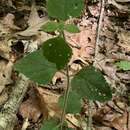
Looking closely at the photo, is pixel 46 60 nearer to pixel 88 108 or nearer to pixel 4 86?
pixel 88 108

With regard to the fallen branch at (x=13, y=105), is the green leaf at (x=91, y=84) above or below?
above

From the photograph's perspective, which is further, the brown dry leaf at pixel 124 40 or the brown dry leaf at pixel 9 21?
the brown dry leaf at pixel 124 40

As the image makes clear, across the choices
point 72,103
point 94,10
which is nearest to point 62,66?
point 72,103

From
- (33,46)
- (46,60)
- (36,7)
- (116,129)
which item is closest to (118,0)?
(36,7)

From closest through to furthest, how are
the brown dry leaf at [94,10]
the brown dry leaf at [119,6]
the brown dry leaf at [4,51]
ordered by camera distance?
the brown dry leaf at [4,51], the brown dry leaf at [94,10], the brown dry leaf at [119,6]

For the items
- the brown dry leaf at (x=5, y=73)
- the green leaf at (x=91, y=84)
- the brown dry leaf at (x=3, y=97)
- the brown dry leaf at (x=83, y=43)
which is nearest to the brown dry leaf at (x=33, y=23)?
the brown dry leaf at (x=83, y=43)

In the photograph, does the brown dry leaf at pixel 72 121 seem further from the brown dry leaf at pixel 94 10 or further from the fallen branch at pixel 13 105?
the brown dry leaf at pixel 94 10
